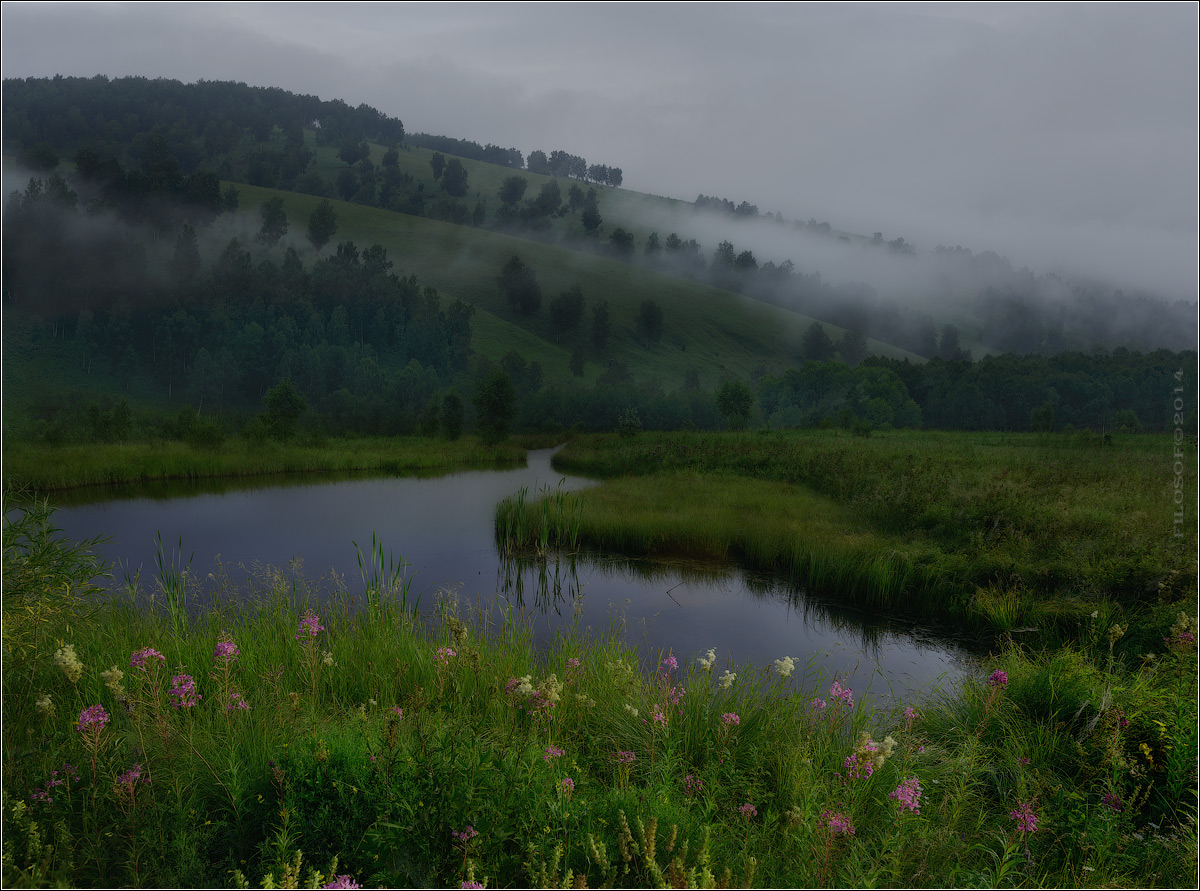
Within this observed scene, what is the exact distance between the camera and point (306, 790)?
3373mm

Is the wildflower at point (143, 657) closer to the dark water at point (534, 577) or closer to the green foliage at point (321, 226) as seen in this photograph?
the dark water at point (534, 577)

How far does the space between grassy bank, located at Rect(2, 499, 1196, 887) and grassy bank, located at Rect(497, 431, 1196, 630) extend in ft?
13.7

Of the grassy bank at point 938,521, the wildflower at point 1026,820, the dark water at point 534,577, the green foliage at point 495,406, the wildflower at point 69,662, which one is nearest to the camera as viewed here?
the wildflower at point 69,662

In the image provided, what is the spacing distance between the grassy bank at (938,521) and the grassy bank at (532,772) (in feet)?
13.7

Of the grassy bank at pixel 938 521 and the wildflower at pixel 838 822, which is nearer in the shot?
the wildflower at pixel 838 822

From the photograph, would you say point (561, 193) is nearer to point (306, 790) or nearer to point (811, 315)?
point (811, 315)

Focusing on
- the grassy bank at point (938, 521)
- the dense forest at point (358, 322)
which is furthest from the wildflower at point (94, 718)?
the dense forest at point (358, 322)

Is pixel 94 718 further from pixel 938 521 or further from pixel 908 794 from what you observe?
pixel 938 521

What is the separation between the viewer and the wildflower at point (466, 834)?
2842 millimetres

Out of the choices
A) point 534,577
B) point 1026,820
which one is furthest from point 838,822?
point 534,577

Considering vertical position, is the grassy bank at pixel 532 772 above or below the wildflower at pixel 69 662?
below

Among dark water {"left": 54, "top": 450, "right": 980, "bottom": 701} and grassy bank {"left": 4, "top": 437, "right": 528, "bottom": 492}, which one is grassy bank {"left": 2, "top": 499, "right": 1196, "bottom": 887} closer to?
dark water {"left": 54, "top": 450, "right": 980, "bottom": 701}

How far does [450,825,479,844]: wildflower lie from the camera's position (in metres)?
2.84

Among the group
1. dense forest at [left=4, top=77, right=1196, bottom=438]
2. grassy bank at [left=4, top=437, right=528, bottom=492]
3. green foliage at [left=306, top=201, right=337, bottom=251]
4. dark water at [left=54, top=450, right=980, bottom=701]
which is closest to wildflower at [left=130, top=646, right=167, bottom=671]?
dark water at [left=54, top=450, right=980, bottom=701]
